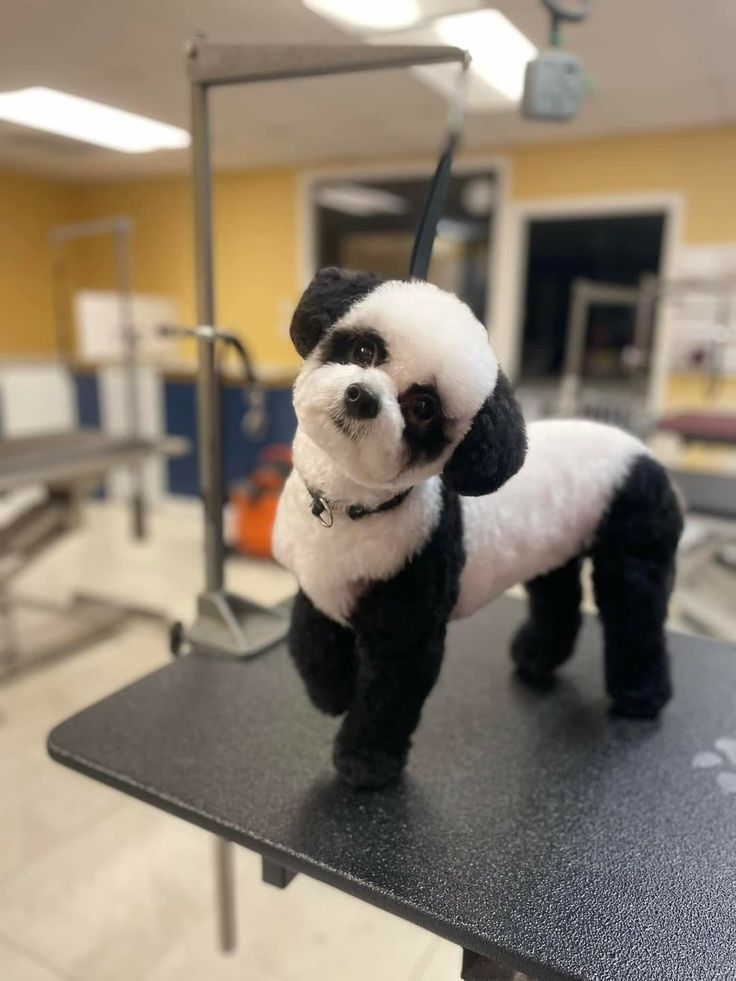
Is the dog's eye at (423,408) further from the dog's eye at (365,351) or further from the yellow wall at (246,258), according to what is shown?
the yellow wall at (246,258)

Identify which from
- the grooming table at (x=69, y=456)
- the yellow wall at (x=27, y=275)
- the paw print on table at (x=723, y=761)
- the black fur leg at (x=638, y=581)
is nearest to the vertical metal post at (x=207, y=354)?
the black fur leg at (x=638, y=581)

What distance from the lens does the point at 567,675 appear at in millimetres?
1001

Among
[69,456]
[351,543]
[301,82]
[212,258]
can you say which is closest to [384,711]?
[351,543]

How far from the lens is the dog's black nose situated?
0.51 m

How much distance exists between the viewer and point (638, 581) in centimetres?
82

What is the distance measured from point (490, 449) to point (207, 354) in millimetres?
503

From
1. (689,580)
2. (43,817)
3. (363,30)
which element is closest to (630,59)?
(363,30)

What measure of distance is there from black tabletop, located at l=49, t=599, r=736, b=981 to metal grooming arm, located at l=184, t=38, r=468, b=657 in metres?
0.05

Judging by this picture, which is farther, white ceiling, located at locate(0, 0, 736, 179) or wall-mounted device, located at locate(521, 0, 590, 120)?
wall-mounted device, located at locate(521, 0, 590, 120)

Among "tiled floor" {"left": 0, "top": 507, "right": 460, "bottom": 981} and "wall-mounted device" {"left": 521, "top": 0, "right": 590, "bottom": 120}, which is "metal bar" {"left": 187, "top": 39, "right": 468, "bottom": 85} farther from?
"tiled floor" {"left": 0, "top": 507, "right": 460, "bottom": 981}

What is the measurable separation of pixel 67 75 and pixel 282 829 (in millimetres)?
906

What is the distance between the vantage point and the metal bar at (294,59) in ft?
2.37

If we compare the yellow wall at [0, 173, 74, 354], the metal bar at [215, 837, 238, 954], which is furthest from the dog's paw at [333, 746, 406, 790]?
the yellow wall at [0, 173, 74, 354]

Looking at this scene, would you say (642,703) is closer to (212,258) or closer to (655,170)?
(212,258)
